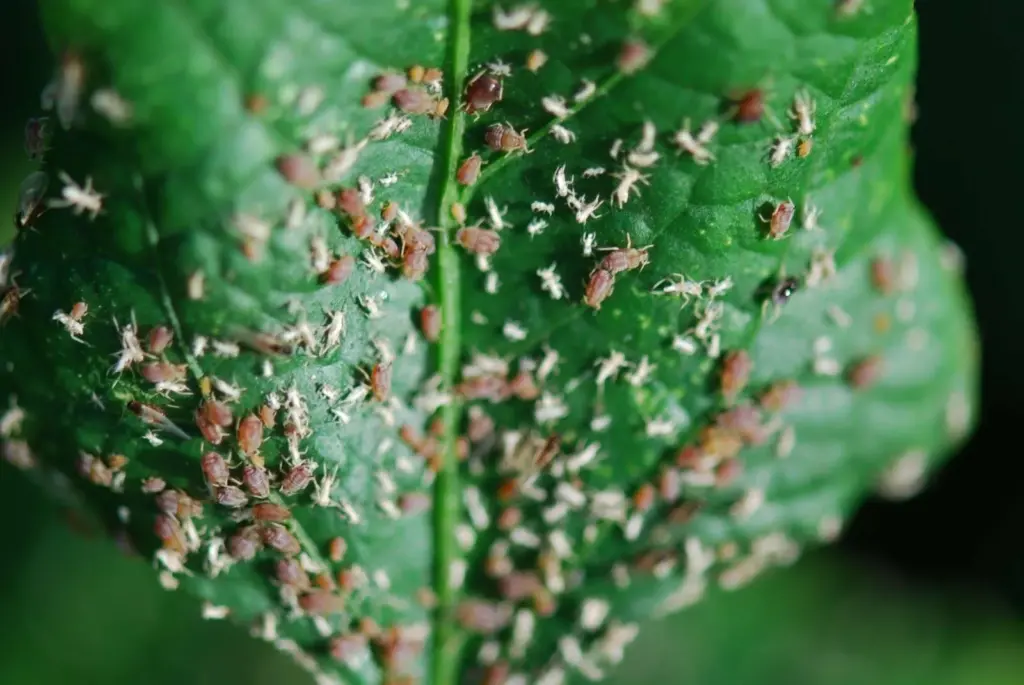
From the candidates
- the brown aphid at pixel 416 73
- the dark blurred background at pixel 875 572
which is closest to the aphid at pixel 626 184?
the brown aphid at pixel 416 73

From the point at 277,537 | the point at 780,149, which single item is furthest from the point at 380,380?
the point at 780,149

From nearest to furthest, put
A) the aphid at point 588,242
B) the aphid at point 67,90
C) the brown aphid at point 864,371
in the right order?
the aphid at point 67,90, the aphid at point 588,242, the brown aphid at point 864,371

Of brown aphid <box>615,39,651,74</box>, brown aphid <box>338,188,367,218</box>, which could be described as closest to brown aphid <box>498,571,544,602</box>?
brown aphid <box>338,188,367,218</box>

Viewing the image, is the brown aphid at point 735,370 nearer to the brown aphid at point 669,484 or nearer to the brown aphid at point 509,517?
the brown aphid at point 669,484

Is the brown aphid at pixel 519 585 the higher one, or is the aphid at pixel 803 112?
the aphid at pixel 803 112

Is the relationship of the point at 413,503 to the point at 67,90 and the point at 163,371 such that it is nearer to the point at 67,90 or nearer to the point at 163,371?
the point at 163,371

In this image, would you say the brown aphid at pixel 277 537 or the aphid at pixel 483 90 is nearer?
the aphid at pixel 483 90

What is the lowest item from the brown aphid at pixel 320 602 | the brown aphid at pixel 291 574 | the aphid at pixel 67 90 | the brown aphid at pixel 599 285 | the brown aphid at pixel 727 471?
the brown aphid at pixel 320 602

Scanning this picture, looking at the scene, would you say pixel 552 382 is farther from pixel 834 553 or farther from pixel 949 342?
pixel 834 553
